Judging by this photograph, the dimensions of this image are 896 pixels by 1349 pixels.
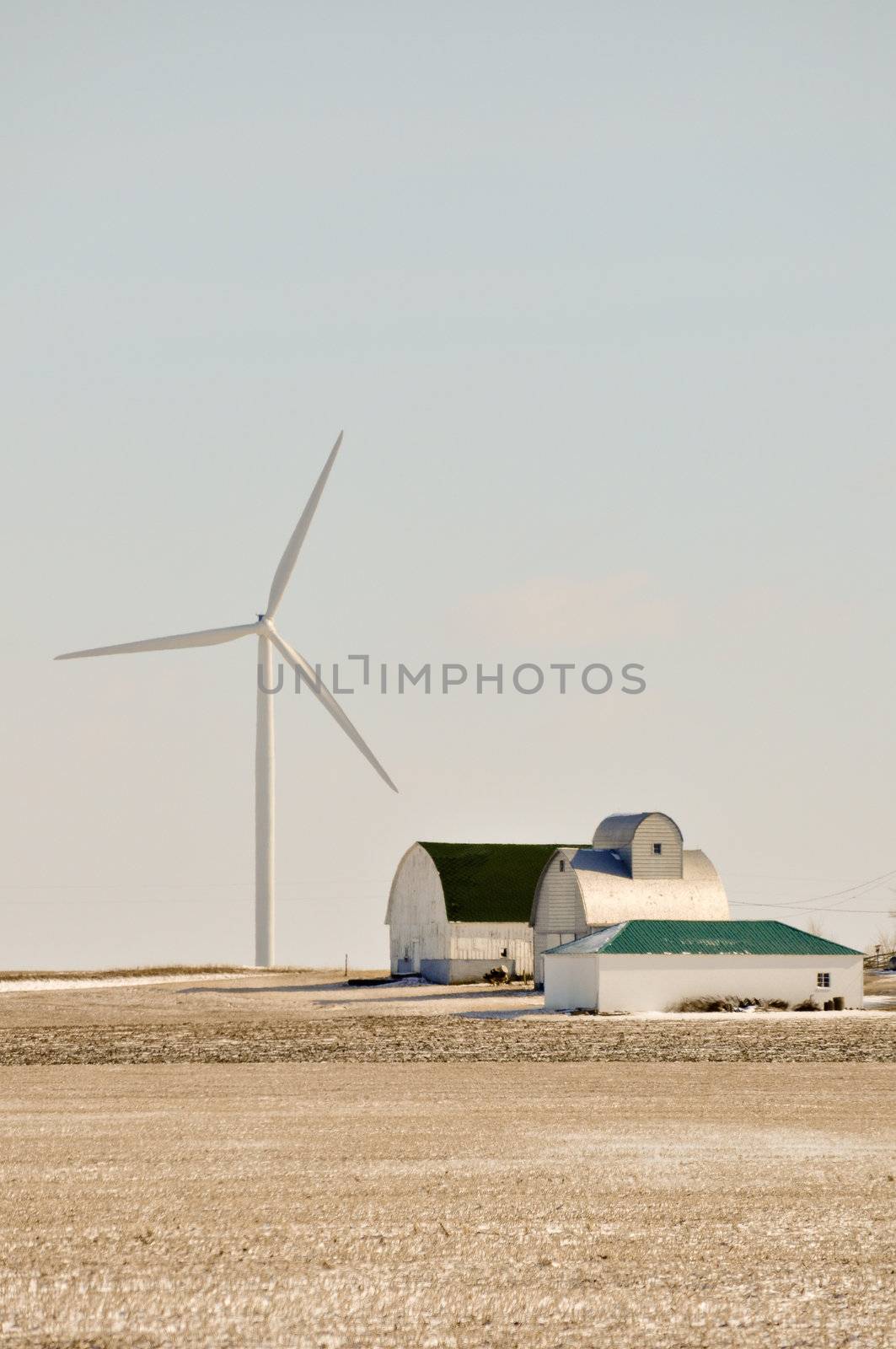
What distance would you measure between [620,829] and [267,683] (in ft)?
63.2

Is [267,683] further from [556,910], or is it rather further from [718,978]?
[718,978]

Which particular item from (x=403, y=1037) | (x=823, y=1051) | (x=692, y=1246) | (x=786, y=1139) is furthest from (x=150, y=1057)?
(x=692, y=1246)

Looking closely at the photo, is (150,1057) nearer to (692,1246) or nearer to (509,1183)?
(509,1183)

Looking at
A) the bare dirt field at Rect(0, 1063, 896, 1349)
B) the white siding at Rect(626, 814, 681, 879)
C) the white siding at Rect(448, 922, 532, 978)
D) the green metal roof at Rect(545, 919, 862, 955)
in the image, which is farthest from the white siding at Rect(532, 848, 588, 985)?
the bare dirt field at Rect(0, 1063, 896, 1349)

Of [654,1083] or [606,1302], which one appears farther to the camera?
[654,1083]

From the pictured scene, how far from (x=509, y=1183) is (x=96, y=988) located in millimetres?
58159

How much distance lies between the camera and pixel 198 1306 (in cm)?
1141

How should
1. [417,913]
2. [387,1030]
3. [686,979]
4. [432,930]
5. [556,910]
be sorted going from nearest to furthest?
[387,1030] < [686,979] < [556,910] < [432,930] < [417,913]

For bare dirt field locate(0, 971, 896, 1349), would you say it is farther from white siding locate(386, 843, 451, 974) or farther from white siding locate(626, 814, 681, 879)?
white siding locate(386, 843, 451, 974)

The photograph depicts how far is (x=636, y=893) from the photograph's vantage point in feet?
218

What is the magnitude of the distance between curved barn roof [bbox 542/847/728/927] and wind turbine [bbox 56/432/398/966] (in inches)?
552

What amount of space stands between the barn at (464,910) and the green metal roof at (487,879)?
0.12 ft

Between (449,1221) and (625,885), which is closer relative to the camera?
(449,1221)

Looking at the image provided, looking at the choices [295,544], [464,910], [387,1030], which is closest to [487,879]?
[464,910]
